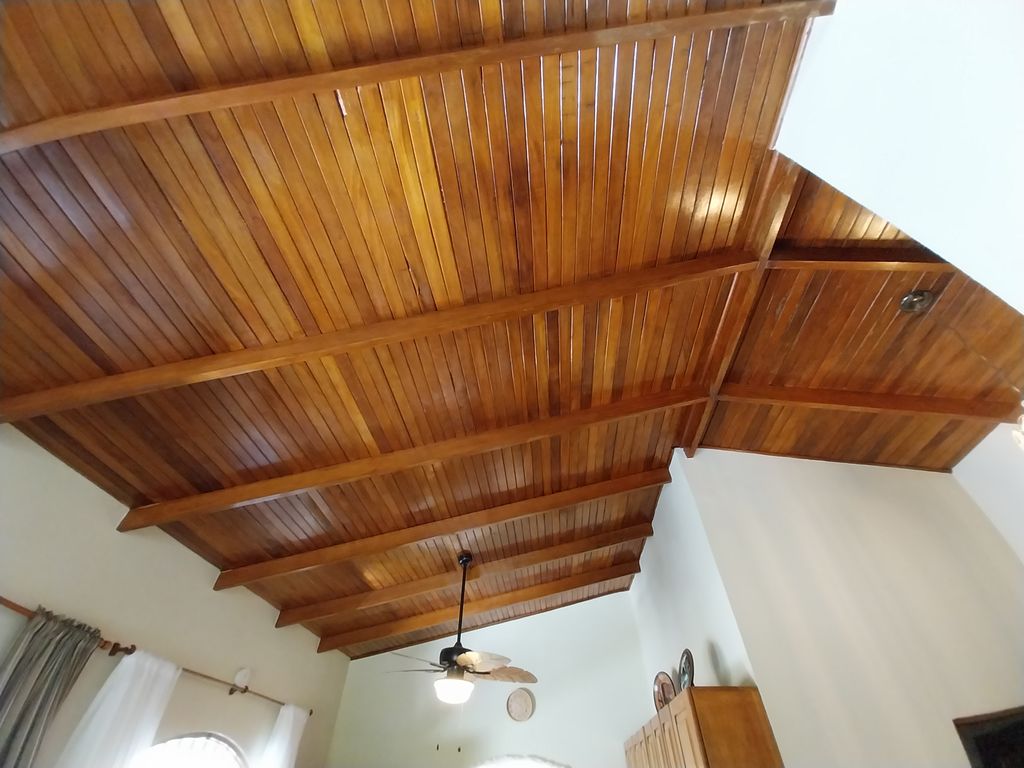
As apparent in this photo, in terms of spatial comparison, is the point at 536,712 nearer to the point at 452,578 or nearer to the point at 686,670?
the point at 452,578

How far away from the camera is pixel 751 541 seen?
366 centimetres

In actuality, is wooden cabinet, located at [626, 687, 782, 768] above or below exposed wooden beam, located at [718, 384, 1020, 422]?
below

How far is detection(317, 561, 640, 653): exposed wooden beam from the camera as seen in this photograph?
5715 millimetres

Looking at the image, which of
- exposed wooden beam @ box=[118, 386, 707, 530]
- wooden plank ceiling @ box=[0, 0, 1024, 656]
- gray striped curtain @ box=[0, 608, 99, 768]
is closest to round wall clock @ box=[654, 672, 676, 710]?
wooden plank ceiling @ box=[0, 0, 1024, 656]

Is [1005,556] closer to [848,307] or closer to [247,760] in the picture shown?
[848,307]

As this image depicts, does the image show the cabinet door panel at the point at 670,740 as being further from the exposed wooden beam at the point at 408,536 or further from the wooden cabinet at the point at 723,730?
the exposed wooden beam at the point at 408,536

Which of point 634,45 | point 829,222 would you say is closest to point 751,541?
point 829,222

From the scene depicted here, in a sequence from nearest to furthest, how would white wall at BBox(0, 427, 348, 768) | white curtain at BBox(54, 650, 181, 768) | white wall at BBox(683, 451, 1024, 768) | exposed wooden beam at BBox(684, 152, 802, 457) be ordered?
exposed wooden beam at BBox(684, 152, 802, 457), white wall at BBox(0, 427, 348, 768), white curtain at BBox(54, 650, 181, 768), white wall at BBox(683, 451, 1024, 768)

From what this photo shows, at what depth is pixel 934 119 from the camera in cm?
144

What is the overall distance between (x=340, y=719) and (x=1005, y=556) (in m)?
6.83

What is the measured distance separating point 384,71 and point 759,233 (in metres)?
1.96

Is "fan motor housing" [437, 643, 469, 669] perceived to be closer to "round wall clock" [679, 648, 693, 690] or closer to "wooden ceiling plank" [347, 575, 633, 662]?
"round wall clock" [679, 648, 693, 690]

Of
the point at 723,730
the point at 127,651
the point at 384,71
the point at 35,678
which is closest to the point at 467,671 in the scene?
the point at 723,730

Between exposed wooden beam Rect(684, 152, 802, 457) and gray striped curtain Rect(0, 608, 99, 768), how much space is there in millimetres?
4258
